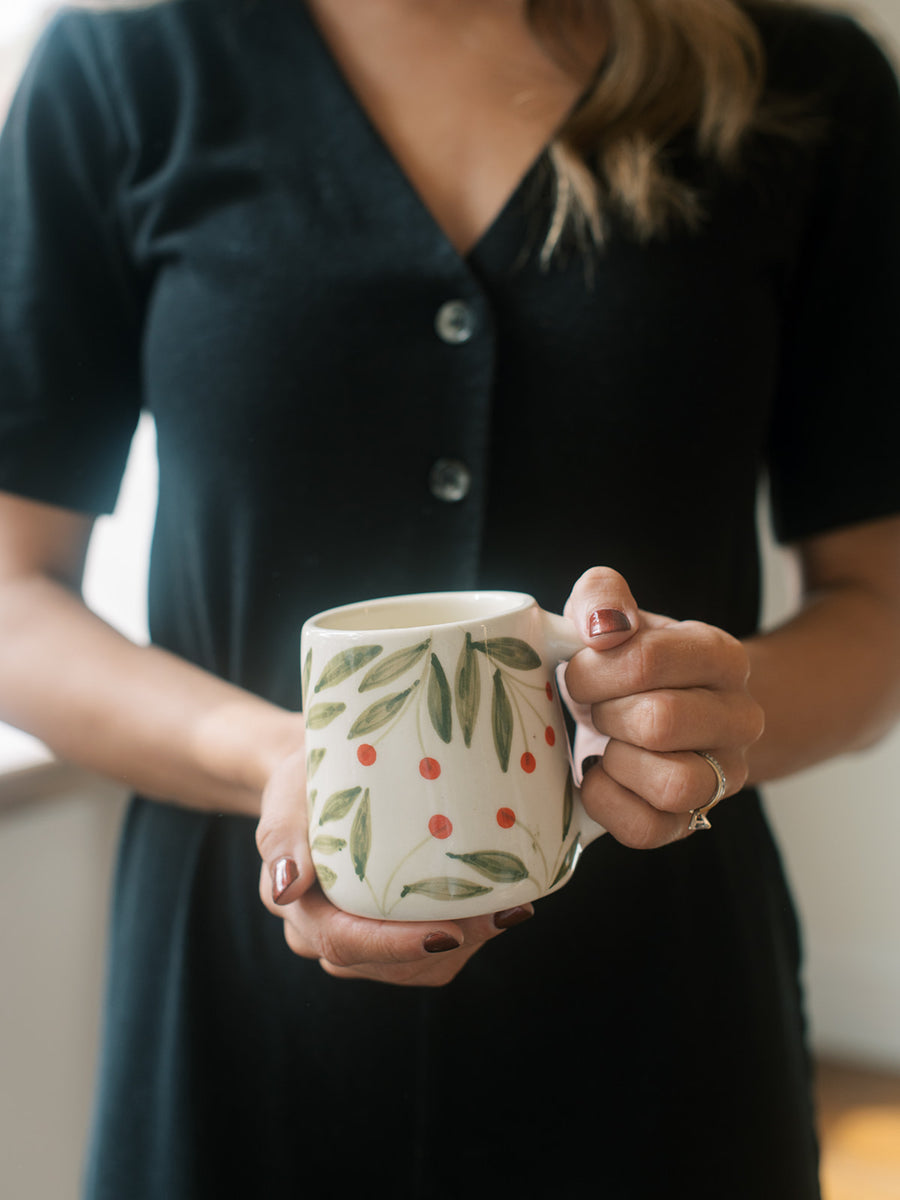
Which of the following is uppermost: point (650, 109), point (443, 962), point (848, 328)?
point (650, 109)

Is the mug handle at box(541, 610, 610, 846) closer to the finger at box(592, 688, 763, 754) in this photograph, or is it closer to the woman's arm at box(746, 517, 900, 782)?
the finger at box(592, 688, 763, 754)

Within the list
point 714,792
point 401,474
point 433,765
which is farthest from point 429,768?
point 401,474

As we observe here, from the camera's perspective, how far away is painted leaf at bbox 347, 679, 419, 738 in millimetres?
336

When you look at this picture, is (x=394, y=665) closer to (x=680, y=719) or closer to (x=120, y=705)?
(x=680, y=719)

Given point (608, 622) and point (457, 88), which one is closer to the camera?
point (608, 622)

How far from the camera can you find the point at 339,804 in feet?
1.15

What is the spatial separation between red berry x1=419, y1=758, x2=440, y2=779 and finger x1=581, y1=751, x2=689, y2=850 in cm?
7

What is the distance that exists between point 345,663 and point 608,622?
91 millimetres

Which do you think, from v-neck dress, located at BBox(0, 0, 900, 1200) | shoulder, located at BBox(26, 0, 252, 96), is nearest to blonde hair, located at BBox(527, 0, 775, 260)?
v-neck dress, located at BBox(0, 0, 900, 1200)

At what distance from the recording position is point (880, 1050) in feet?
5.55

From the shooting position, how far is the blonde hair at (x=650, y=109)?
1.80 ft

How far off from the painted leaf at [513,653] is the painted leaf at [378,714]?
3 centimetres

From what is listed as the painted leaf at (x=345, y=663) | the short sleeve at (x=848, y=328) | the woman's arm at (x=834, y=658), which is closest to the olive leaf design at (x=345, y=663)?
the painted leaf at (x=345, y=663)

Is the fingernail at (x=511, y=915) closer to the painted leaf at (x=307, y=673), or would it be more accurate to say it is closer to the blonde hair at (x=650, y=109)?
the painted leaf at (x=307, y=673)
